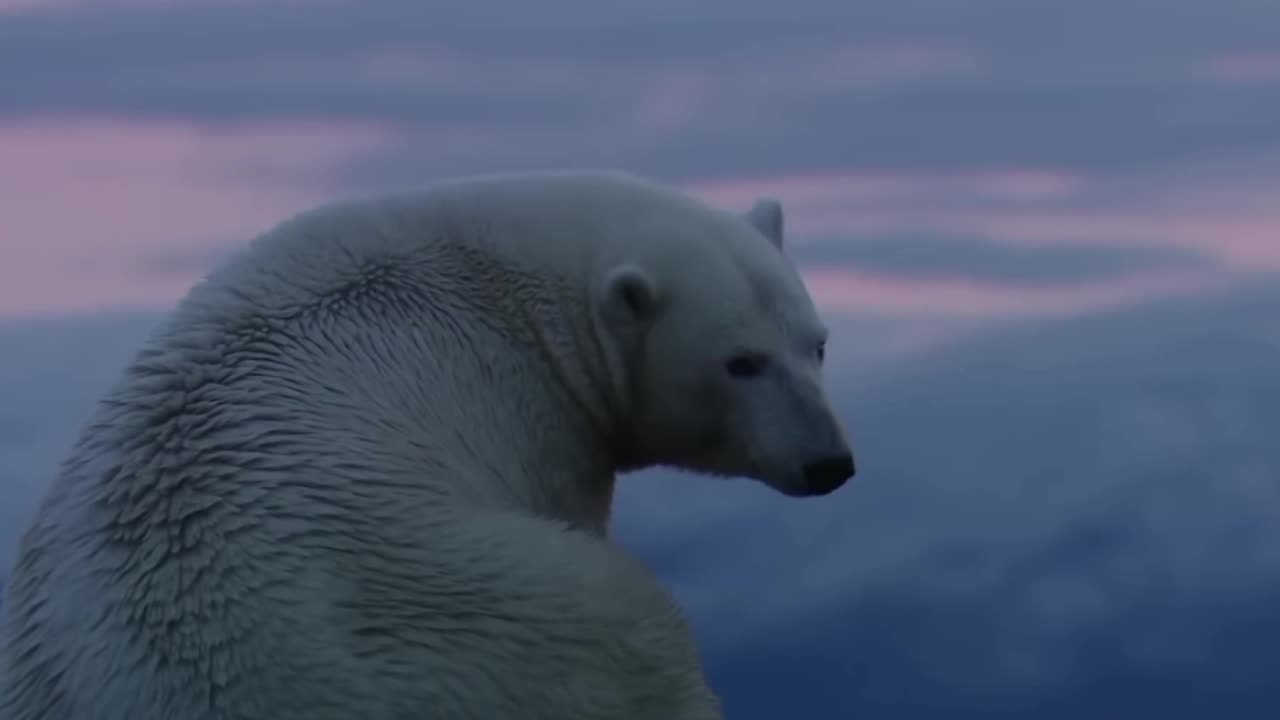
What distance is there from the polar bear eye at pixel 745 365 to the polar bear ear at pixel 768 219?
2.11ft

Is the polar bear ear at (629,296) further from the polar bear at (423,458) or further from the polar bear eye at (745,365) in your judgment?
the polar bear eye at (745,365)

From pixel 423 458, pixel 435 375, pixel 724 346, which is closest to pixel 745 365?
pixel 724 346

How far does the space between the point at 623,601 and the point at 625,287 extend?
0.95 meters

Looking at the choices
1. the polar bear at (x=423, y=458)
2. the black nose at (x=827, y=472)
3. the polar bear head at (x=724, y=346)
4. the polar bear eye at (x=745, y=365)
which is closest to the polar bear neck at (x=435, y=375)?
the polar bear at (x=423, y=458)

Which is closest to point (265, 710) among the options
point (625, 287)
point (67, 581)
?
point (67, 581)

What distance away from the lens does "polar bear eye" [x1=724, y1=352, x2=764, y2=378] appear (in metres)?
5.20

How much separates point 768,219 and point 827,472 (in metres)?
0.85

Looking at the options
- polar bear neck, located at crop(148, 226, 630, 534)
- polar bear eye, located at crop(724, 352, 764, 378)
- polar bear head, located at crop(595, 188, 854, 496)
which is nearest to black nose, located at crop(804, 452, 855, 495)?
polar bear head, located at crop(595, 188, 854, 496)

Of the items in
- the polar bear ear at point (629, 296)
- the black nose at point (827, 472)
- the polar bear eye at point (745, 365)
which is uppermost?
the polar bear ear at point (629, 296)

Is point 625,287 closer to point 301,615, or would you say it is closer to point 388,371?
point 388,371

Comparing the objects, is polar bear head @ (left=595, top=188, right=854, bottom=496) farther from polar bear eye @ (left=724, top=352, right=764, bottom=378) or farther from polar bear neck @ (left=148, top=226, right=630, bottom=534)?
polar bear neck @ (left=148, top=226, right=630, bottom=534)

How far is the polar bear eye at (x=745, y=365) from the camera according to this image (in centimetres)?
520

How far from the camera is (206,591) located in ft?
13.8

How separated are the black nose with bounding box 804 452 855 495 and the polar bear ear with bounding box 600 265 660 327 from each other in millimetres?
560
